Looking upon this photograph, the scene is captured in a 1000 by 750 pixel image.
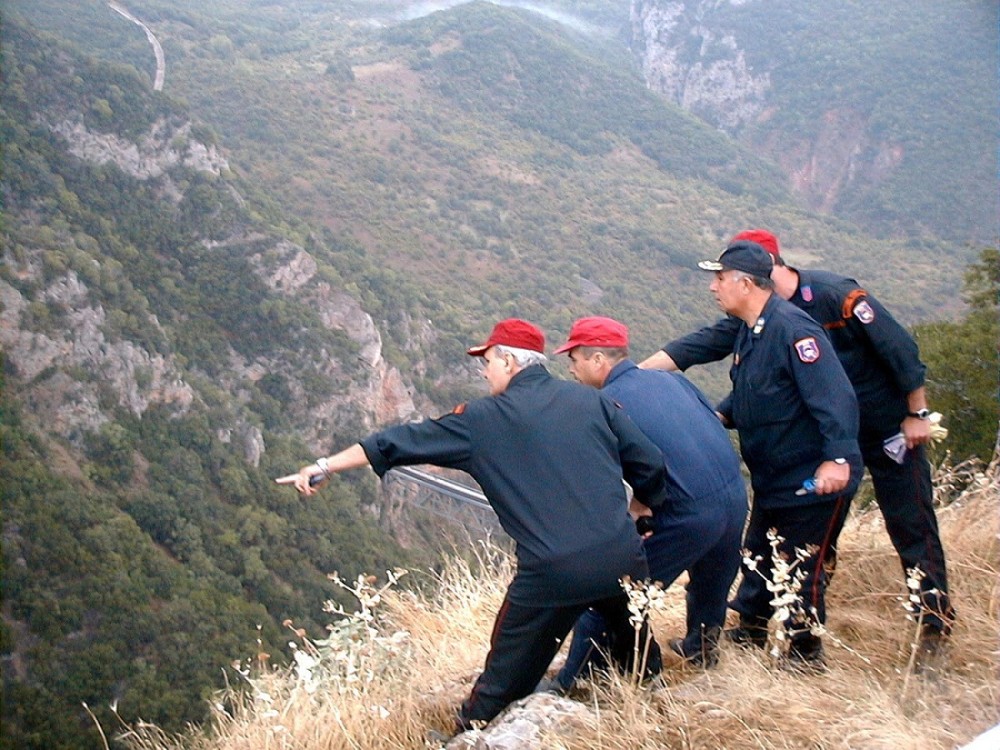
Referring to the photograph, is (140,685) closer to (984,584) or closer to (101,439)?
(101,439)

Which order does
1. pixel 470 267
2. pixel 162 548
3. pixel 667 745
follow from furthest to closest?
pixel 470 267
pixel 162 548
pixel 667 745

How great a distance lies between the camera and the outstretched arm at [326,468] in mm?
2852

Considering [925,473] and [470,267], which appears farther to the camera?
[470,267]

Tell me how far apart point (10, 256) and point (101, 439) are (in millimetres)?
7537

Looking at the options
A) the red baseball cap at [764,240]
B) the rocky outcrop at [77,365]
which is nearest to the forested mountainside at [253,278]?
the rocky outcrop at [77,365]

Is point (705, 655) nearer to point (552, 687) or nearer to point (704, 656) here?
point (704, 656)

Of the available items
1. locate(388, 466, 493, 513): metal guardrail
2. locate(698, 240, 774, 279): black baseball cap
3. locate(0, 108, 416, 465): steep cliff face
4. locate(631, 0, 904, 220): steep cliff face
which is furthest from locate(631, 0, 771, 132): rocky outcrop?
locate(698, 240, 774, 279): black baseball cap

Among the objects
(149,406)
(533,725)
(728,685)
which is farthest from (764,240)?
(149,406)

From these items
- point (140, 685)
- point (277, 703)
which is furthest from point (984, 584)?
point (140, 685)

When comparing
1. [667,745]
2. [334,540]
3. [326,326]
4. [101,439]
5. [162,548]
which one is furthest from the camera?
[326,326]

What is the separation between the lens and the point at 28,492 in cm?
2247

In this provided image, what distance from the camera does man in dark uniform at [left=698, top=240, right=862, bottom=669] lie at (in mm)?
3074

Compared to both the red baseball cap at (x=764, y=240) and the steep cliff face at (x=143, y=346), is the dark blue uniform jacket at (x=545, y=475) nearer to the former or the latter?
the red baseball cap at (x=764, y=240)

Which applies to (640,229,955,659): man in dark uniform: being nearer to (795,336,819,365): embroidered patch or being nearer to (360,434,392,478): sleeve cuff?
(795,336,819,365): embroidered patch
